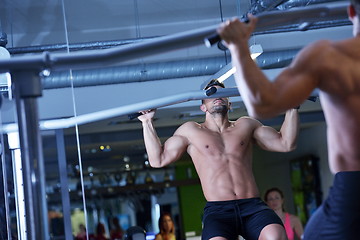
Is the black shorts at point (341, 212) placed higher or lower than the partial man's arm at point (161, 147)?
lower

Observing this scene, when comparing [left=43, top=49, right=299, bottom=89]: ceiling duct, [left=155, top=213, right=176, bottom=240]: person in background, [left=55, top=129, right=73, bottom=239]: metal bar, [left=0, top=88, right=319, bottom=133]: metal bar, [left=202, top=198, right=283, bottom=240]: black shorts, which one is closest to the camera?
[left=0, top=88, right=319, bottom=133]: metal bar

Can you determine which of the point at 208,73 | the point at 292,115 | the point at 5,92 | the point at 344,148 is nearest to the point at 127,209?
the point at 208,73

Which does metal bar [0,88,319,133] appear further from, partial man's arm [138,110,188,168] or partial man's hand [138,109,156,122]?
partial man's arm [138,110,188,168]

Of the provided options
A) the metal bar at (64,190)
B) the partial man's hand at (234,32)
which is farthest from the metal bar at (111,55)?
the metal bar at (64,190)

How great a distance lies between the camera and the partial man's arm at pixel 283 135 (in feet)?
13.4

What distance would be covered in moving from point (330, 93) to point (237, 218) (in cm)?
213

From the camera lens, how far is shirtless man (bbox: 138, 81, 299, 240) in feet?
13.1

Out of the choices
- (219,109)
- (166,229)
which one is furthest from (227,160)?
(166,229)

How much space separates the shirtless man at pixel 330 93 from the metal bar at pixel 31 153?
1.85 feet

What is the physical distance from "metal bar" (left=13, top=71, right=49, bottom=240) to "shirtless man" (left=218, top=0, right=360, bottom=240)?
1.85 ft

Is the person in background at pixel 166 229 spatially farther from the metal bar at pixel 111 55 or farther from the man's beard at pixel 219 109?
the metal bar at pixel 111 55

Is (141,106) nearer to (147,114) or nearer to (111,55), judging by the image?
(147,114)

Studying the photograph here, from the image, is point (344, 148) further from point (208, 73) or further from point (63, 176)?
point (208, 73)

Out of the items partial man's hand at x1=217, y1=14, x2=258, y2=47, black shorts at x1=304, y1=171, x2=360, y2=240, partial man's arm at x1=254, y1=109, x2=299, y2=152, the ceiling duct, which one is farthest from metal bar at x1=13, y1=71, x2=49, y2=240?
the ceiling duct
